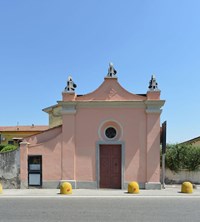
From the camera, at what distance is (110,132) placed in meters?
16.7

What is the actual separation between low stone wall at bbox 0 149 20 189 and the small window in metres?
5.00

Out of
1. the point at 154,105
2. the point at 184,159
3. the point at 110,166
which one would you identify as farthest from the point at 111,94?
the point at 184,159

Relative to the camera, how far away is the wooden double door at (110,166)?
1623cm

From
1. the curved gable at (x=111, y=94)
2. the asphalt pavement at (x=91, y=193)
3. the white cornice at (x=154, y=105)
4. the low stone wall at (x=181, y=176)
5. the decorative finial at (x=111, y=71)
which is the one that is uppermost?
the decorative finial at (x=111, y=71)

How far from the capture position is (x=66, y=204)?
11523 millimetres

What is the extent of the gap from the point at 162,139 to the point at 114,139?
8.51 ft

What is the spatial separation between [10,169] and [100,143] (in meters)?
5.14

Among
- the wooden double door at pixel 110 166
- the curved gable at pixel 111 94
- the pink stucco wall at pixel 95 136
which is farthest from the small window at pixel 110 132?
the curved gable at pixel 111 94

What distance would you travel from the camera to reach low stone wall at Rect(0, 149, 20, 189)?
16484 millimetres

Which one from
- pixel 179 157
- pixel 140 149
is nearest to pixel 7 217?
pixel 140 149

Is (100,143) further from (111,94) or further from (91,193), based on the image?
(91,193)

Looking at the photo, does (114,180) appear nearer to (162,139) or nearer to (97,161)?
(97,161)

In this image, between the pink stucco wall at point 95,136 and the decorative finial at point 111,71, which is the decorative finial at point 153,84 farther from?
the decorative finial at point 111,71

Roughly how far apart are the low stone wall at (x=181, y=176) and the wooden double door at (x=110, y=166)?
4.07 m
